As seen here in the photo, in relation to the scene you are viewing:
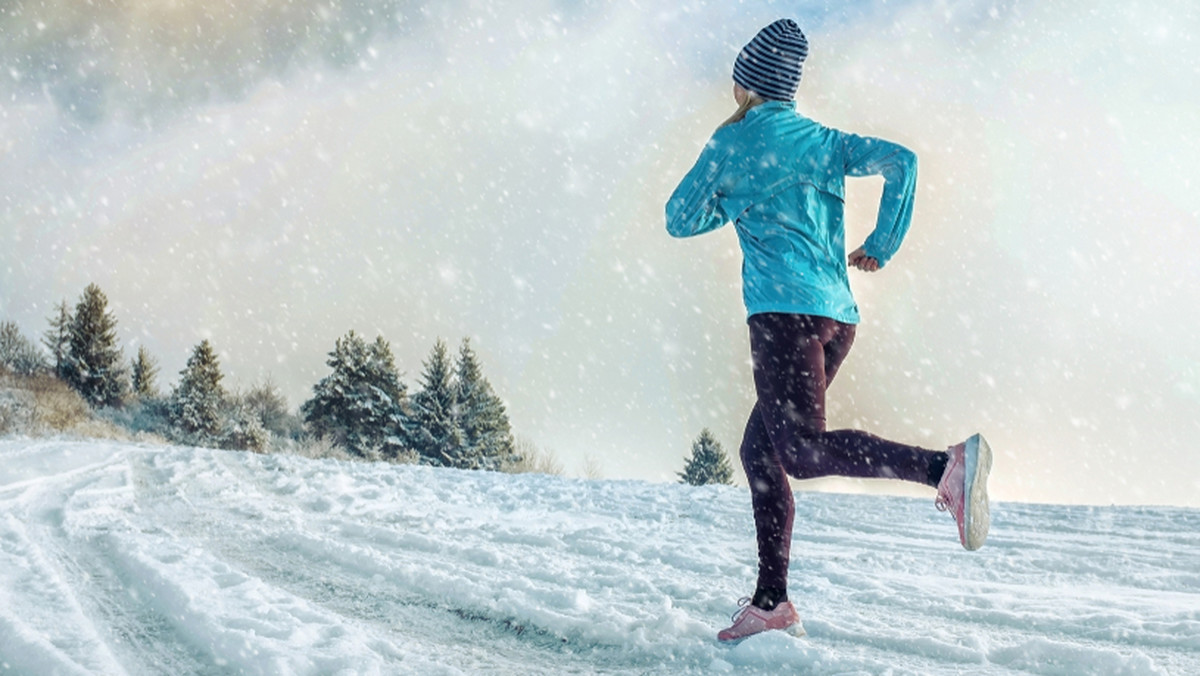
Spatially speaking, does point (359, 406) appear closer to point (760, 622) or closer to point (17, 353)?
point (17, 353)

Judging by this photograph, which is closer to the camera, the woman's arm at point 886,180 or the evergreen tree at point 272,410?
the woman's arm at point 886,180

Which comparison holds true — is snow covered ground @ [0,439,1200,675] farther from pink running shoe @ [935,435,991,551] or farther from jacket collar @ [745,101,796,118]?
jacket collar @ [745,101,796,118]

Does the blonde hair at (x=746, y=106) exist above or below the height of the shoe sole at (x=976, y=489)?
above

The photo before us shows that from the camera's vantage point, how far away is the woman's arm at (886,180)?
249 centimetres

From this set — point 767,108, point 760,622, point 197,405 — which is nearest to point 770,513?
point 760,622

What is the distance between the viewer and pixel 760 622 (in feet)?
8.38

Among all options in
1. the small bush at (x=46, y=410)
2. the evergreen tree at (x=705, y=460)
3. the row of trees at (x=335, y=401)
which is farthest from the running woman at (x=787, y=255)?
the evergreen tree at (x=705, y=460)

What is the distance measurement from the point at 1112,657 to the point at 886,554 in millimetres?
2222

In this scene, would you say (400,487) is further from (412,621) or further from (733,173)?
(733,173)

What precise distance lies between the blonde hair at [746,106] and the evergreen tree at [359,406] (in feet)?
80.4

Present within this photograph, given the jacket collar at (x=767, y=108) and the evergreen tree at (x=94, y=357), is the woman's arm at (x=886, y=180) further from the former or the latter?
the evergreen tree at (x=94, y=357)

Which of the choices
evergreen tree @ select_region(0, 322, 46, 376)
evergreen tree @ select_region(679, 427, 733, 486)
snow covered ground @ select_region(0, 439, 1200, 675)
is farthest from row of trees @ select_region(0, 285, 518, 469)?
snow covered ground @ select_region(0, 439, 1200, 675)

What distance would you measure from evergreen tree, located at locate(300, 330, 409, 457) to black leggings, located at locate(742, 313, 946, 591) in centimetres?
2434

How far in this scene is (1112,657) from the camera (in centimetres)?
234
